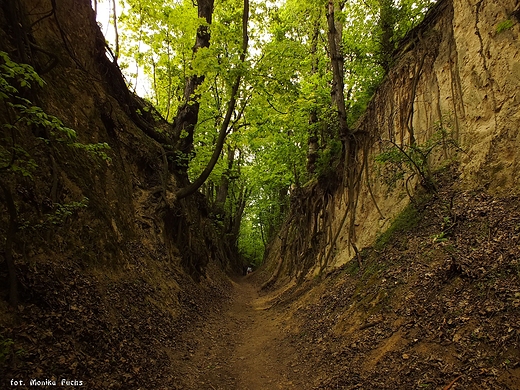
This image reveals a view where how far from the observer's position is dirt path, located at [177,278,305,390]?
5621 millimetres

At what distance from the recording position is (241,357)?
7008mm

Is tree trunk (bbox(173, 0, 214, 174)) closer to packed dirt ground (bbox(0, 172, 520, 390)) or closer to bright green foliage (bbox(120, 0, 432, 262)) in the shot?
bright green foliage (bbox(120, 0, 432, 262))

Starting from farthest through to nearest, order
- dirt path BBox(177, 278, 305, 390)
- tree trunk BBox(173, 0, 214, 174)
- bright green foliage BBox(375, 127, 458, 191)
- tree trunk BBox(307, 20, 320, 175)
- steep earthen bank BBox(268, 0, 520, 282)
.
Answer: tree trunk BBox(307, 20, 320, 175)
tree trunk BBox(173, 0, 214, 174)
bright green foliage BBox(375, 127, 458, 191)
steep earthen bank BBox(268, 0, 520, 282)
dirt path BBox(177, 278, 305, 390)

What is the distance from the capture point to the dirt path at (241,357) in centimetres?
562

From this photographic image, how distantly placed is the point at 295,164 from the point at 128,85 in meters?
8.28

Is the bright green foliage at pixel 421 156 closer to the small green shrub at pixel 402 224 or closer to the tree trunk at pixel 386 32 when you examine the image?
the small green shrub at pixel 402 224

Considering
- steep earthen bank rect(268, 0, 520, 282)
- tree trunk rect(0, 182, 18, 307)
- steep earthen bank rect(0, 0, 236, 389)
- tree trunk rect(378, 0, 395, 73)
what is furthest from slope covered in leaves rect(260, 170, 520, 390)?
tree trunk rect(378, 0, 395, 73)

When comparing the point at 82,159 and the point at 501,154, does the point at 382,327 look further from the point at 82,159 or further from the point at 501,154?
the point at 82,159

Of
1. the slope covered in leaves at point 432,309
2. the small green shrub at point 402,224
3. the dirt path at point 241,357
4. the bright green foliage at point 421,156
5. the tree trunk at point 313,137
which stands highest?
the tree trunk at point 313,137

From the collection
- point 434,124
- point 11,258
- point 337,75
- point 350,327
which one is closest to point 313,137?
point 337,75

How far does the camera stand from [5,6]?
6.02 meters

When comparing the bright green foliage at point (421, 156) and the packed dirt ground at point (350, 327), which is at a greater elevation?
the bright green foliage at point (421, 156)

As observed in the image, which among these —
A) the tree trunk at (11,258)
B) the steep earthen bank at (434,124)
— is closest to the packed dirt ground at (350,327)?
the tree trunk at (11,258)

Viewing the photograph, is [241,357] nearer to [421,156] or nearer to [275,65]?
[421,156]
